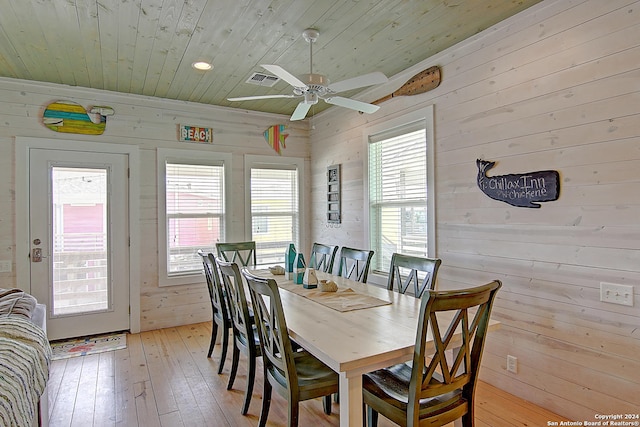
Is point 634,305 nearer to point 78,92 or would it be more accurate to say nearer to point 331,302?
point 331,302

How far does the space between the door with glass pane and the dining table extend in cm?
242

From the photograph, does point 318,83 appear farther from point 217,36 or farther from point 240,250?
point 240,250

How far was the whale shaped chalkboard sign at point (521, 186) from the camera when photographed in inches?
94.9

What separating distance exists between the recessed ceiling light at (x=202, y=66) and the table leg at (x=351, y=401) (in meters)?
2.91

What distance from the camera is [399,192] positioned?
3764 millimetres

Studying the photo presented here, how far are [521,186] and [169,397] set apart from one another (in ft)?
9.53

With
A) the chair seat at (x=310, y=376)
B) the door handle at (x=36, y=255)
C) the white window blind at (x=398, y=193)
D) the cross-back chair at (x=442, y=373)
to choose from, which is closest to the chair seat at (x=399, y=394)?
the cross-back chair at (x=442, y=373)

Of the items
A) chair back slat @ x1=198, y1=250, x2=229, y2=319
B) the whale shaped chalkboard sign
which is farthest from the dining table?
the whale shaped chalkboard sign

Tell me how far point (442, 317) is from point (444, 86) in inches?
80.6

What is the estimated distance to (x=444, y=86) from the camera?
3.18m

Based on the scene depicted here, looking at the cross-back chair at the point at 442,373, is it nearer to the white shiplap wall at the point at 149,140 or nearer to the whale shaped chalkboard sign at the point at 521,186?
the whale shaped chalkboard sign at the point at 521,186

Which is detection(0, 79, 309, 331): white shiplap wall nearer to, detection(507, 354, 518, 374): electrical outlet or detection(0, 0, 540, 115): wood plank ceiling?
detection(0, 0, 540, 115): wood plank ceiling

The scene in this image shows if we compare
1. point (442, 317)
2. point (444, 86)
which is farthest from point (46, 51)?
point (442, 317)

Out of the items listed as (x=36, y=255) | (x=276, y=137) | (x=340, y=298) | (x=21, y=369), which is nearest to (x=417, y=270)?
(x=340, y=298)
